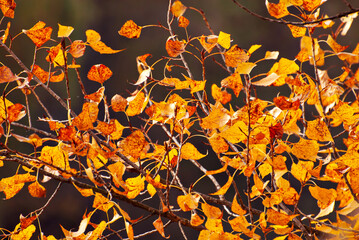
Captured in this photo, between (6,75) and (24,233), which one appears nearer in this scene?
(6,75)

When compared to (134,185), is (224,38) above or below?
above

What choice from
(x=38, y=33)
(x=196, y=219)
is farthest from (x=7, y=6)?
(x=196, y=219)

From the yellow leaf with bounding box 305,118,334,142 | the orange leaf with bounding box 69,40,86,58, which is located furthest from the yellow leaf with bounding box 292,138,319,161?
the orange leaf with bounding box 69,40,86,58

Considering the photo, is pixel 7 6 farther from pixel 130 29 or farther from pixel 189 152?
pixel 189 152

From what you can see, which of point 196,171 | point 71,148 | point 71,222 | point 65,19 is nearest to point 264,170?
point 71,148

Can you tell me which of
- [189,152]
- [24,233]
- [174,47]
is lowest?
[24,233]

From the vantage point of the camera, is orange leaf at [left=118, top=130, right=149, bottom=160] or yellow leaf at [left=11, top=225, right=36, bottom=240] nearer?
orange leaf at [left=118, top=130, right=149, bottom=160]

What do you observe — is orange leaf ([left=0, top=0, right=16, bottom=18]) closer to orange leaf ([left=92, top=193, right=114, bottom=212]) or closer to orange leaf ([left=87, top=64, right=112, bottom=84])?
orange leaf ([left=87, top=64, right=112, bottom=84])

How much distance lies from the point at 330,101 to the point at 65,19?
86 cm

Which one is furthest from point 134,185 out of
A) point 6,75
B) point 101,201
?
point 6,75

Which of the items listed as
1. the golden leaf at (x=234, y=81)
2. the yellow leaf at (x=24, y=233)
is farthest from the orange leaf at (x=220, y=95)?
the yellow leaf at (x=24, y=233)

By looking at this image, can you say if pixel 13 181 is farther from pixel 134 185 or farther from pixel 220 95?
pixel 220 95

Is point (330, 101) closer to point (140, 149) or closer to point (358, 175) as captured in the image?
point (358, 175)

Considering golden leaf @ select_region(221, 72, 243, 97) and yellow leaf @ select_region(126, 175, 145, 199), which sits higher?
golden leaf @ select_region(221, 72, 243, 97)
